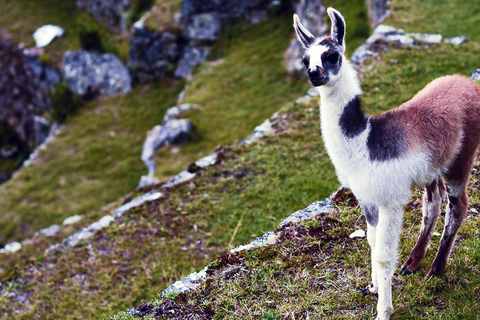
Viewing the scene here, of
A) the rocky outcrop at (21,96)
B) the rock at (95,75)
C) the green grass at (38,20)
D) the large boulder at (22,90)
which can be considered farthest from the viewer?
the green grass at (38,20)

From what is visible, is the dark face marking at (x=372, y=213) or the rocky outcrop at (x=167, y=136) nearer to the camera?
the dark face marking at (x=372, y=213)

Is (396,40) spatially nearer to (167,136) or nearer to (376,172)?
(167,136)

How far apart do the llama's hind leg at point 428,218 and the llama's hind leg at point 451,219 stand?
14 cm

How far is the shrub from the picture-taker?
77.6 feet

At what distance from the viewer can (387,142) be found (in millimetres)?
4254

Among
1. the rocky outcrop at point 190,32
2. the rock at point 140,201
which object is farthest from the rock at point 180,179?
the rocky outcrop at point 190,32

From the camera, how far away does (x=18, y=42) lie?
29406mm

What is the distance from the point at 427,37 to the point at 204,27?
45.3ft

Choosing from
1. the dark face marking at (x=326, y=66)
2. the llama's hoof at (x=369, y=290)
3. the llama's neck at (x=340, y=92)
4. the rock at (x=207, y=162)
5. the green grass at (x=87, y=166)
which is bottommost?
the green grass at (x=87, y=166)

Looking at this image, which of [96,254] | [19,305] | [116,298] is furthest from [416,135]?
[19,305]

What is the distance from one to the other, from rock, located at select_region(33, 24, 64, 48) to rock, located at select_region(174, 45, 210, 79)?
12.3m

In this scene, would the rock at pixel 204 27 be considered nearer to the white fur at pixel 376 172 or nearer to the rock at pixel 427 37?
the rock at pixel 427 37

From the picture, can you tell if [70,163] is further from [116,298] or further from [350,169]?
[350,169]

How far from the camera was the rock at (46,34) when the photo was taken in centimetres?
2962
